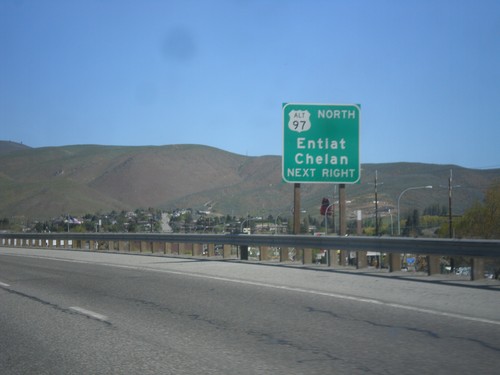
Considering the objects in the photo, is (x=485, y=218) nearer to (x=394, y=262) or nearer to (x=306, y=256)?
(x=306, y=256)

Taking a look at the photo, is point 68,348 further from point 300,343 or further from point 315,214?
point 315,214

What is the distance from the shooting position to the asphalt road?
7.81 meters

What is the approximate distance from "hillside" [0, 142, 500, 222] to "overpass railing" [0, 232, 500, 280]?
23.7 metres

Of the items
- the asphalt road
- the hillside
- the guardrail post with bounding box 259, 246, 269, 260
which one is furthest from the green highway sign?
the hillside

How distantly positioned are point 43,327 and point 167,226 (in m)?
30.5

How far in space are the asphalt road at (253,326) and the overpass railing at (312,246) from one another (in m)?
0.77

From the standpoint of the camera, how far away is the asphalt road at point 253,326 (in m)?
7.81

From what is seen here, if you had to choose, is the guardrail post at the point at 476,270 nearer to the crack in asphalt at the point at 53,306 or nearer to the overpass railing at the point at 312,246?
the overpass railing at the point at 312,246

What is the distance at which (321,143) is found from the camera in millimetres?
22906

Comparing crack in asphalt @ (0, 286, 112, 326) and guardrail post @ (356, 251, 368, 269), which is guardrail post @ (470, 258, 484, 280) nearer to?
guardrail post @ (356, 251, 368, 269)

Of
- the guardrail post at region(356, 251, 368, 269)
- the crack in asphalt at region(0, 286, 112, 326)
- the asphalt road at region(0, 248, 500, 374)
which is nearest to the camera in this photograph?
the asphalt road at region(0, 248, 500, 374)

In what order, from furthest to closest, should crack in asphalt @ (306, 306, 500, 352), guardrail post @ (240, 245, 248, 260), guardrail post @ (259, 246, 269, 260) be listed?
guardrail post @ (240, 245, 248, 260), guardrail post @ (259, 246, 269, 260), crack in asphalt @ (306, 306, 500, 352)

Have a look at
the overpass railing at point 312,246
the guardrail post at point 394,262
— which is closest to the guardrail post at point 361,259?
the overpass railing at point 312,246

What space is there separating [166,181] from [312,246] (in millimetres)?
122828
